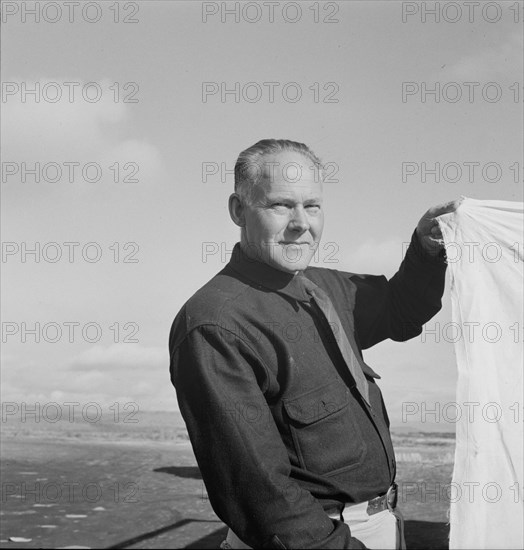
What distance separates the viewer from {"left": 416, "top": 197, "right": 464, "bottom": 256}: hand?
2.51 meters

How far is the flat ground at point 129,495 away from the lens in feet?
18.4

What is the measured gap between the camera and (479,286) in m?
2.49

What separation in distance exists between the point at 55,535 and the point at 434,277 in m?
4.21

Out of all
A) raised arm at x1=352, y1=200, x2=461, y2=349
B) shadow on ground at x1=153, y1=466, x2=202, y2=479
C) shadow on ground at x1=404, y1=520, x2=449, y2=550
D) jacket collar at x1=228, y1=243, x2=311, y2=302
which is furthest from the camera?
shadow on ground at x1=153, y1=466, x2=202, y2=479

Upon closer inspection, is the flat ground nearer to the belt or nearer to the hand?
the belt

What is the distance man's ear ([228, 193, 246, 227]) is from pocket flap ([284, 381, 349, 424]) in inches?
24.3

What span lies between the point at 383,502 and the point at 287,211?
38.3 inches

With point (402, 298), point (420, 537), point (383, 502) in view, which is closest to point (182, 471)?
point (420, 537)

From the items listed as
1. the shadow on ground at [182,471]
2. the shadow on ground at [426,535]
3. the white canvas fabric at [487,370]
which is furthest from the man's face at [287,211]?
the shadow on ground at [182,471]

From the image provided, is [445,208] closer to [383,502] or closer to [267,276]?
[267,276]

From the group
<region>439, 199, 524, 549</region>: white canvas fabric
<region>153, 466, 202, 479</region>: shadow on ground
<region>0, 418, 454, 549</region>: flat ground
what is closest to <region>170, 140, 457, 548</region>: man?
<region>439, 199, 524, 549</region>: white canvas fabric

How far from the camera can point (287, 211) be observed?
7.64ft

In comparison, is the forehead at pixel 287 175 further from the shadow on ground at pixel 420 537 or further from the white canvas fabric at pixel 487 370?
the shadow on ground at pixel 420 537

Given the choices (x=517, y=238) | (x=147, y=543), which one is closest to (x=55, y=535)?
(x=147, y=543)
